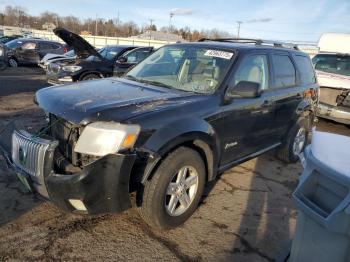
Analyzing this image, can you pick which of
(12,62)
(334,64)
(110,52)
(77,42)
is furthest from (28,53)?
(334,64)

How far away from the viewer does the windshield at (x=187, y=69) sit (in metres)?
3.91

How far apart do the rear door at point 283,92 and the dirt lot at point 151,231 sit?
991mm

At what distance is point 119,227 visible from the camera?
11.1 feet

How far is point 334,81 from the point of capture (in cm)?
819

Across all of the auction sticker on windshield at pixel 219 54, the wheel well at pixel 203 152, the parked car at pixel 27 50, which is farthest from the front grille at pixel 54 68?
the parked car at pixel 27 50

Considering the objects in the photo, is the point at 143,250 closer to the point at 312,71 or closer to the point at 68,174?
the point at 68,174

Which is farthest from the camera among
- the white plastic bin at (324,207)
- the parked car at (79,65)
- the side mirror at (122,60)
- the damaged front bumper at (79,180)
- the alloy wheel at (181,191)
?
the side mirror at (122,60)

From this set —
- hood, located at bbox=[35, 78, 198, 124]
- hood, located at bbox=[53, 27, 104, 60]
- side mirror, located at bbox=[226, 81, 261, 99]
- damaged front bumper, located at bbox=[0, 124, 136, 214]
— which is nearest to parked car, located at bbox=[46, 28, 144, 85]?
hood, located at bbox=[53, 27, 104, 60]

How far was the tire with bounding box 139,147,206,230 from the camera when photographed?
9.95 ft

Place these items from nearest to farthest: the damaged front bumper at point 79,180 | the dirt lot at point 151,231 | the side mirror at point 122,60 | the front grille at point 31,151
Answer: the damaged front bumper at point 79,180 < the front grille at point 31,151 < the dirt lot at point 151,231 < the side mirror at point 122,60

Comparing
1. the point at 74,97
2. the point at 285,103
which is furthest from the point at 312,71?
the point at 74,97

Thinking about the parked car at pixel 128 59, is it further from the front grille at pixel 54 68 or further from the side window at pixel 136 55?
the front grille at pixel 54 68

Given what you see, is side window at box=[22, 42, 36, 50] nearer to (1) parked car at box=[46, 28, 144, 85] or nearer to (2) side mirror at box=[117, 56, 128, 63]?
(1) parked car at box=[46, 28, 144, 85]

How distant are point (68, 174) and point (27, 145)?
504 mm
